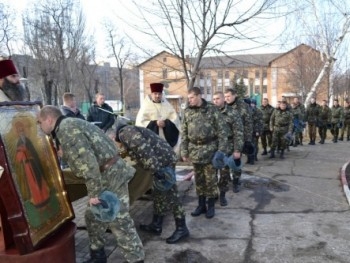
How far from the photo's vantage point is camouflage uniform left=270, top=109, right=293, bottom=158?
1176cm

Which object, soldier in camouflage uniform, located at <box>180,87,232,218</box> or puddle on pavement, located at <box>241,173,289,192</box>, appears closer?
soldier in camouflage uniform, located at <box>180,87,232,218</box>

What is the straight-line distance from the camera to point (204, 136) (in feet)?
17.8

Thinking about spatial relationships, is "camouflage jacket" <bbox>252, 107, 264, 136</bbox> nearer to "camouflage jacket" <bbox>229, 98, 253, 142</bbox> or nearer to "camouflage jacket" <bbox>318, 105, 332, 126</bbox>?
"camouflage jacket" <bbox>229, 98, 253, 142</bbox>

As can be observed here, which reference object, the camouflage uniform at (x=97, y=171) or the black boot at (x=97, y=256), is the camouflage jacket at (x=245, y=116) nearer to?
the camouflage uniform at (x=97, y=171)

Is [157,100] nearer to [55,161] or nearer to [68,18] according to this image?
[55,161]

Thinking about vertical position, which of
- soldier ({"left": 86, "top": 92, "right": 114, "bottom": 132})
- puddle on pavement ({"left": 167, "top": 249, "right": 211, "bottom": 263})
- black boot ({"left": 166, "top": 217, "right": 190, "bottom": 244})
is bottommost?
puddle on pavement ({"left": 167, "top": 249, "right": 211, "bottom": 263})

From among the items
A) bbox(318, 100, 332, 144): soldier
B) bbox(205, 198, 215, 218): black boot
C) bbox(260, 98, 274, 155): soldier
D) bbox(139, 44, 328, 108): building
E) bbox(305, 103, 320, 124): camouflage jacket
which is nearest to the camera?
bbox(205, 198, 215, 218): black boot

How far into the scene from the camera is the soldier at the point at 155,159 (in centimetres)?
441

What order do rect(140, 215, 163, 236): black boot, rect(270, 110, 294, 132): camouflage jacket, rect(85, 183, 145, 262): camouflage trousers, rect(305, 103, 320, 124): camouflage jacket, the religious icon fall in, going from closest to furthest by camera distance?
1. the religious icon
2. rect(85, 183, 145, 262): camouflage trousers
3. rect(140, 215, 163, 236): black boot
4. rect(270, 110, 294, 132): camouflage jacket
5. rect(305, 103, 320, 124): camouflage jacket

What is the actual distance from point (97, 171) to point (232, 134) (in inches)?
141

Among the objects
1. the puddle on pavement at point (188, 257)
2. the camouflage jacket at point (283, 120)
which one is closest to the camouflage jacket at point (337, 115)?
the camouflage jacket at point (283, 120)

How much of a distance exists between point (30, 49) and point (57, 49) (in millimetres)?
1994

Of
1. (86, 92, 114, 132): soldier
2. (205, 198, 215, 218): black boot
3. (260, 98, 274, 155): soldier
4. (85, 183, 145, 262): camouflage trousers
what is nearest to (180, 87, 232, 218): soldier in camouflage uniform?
(205, 198, 215, 218): black boot

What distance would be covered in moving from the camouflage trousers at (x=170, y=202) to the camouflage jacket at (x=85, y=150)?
1.27m
